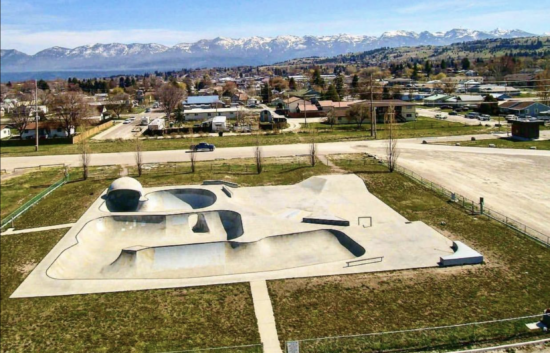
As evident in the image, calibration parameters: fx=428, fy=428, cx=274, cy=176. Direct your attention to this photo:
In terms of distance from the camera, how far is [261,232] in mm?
26938

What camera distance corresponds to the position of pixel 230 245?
25.2 meters

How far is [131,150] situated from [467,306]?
2044 inches

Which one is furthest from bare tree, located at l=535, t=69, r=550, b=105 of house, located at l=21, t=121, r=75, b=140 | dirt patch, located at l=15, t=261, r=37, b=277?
dirt patch, located at l=15, t=261, r=37, b=277

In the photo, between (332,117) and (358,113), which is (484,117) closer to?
(358,113)

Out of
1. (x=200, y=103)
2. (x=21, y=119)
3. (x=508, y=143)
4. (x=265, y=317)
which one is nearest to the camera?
(x=265, y=317)

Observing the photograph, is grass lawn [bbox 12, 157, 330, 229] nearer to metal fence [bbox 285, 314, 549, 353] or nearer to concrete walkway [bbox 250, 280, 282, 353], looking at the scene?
concrete walkway [bbox 250, 280, 282, 353]

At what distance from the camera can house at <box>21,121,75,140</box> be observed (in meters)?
71.4

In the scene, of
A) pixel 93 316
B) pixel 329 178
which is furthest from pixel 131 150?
pixel 93 316

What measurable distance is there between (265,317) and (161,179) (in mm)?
27872

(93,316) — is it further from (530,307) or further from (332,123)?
(332,123)

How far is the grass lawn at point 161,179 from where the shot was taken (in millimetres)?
33469

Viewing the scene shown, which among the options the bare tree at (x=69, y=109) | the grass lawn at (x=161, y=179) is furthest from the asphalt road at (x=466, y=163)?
the bare tree at (x=69, y=109)

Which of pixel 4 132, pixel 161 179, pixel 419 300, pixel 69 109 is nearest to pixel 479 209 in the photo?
pixel 419 300

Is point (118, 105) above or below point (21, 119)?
above
